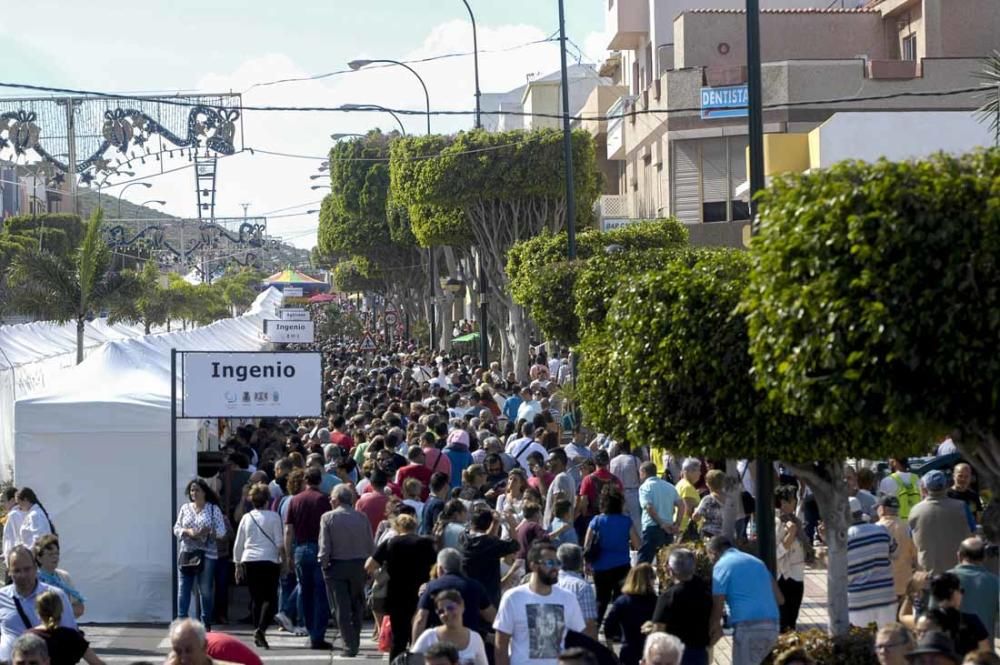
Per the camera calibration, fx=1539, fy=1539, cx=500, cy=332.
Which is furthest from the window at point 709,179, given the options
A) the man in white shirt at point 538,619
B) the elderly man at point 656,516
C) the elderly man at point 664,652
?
the elderly man at point 664,652

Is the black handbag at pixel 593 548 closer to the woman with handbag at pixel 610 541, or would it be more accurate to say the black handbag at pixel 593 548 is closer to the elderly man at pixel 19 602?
the woman with handbag at pixel 610 541

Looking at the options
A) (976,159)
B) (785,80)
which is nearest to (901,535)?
(976,159)

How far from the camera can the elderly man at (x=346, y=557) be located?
12570mm

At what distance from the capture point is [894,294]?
265 inches

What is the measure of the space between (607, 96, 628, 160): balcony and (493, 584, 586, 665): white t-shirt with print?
33.7 m

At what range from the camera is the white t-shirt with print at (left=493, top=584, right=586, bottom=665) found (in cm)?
Result: 890

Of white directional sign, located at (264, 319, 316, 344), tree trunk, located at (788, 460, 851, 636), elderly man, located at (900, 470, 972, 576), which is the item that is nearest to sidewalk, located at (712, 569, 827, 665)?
elderly man, located at (900, 470, 972, 576)

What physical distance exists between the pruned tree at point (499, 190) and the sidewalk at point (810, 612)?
71.0 ft

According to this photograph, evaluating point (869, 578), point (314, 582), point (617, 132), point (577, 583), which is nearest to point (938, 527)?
point (869, 578)

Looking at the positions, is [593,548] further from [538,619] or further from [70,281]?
[70,281]

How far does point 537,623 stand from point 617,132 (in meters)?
36.1

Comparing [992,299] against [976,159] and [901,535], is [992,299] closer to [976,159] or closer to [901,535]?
[976,159]

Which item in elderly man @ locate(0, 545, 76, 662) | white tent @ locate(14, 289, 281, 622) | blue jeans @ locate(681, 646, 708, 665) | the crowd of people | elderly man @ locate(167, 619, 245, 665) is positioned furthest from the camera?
white tent @ locate(14, 289, 281, 622)

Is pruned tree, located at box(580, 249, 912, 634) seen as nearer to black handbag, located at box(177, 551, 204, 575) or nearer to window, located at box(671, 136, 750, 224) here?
black handbag, located at box(177, 551, 204, 575)
